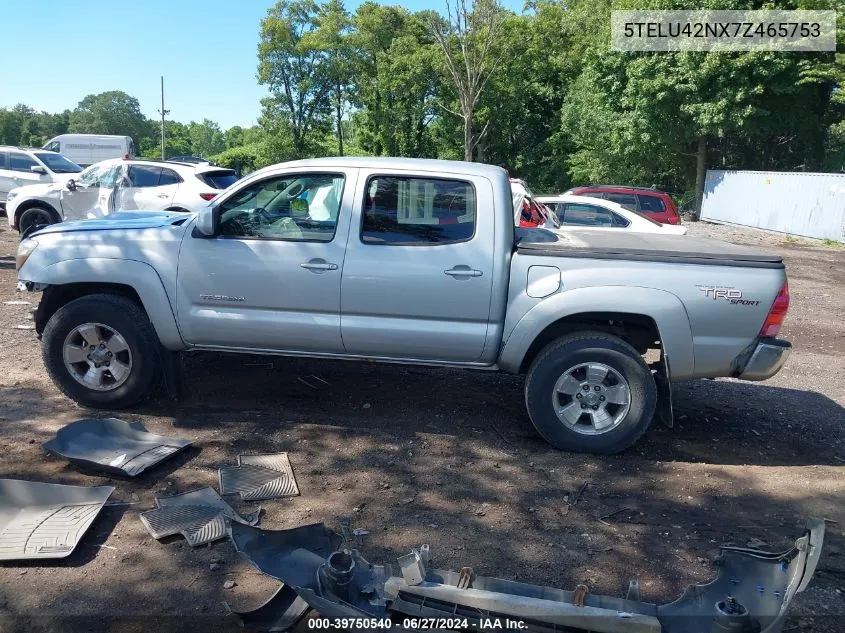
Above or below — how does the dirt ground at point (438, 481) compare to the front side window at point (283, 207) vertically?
below

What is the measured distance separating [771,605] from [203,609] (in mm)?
2421

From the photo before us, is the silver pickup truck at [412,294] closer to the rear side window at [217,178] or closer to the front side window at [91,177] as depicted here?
the rear side window at [217,178]

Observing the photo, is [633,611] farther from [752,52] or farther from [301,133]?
[301,133]

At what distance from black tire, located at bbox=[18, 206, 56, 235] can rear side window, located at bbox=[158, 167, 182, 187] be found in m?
2.24

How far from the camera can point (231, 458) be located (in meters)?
4.80

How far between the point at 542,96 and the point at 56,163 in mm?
27230

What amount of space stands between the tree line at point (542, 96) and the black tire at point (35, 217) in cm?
1617

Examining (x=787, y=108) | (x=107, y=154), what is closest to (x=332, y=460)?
(x=787, y=108)

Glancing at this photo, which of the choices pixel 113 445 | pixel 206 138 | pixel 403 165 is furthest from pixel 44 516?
pixel 206 138

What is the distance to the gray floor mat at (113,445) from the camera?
4.48 meters

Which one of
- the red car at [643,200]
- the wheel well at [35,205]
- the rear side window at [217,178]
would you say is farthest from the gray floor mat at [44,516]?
the red car at [643,200]

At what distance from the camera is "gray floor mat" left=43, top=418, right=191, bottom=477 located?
448 centimetres

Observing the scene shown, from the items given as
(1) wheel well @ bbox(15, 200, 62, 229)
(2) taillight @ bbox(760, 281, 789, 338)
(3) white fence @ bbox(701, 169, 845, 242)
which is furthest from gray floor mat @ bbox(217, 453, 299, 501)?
(3) white fence @ bbox(701, 169, 845, 242)

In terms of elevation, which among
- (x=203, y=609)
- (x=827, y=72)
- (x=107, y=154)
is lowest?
(x=203, y=609)
